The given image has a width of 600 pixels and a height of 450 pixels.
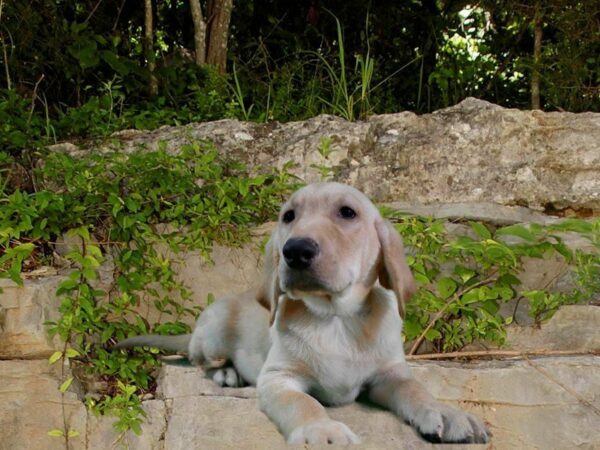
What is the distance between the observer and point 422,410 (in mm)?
2852

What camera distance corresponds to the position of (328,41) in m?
8.55

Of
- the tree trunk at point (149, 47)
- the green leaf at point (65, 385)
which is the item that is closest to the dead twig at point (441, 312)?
the green leaf at point (65, 385)

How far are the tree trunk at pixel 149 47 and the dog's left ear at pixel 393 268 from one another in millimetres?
4903

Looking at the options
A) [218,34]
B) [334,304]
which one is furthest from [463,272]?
[218,34]

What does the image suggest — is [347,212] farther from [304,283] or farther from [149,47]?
[149,47]

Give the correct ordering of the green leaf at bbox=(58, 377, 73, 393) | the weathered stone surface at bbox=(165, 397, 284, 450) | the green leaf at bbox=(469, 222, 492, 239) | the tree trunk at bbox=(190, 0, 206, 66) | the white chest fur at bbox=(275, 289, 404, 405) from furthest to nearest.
A: the tree trunk at bbox=(190, 0, 206, 66), the green leaf at bbox=(469, 222, 492, 239), the green leaf at bbox=(58, 377, 73, 393), the weathered stone surface at bbox=(165, 397, 284, 450), the white chest fur at bbox=(275, 289, 404, 405)

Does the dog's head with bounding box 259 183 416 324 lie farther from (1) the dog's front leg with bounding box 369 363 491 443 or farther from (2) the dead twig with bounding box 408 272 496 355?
(2) the dead twig with bounding box 408 272 496 355

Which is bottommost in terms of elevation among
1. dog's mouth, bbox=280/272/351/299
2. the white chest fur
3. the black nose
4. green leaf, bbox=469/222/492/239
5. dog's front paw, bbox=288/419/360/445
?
dog's front paw, bbox=288/419/360/445

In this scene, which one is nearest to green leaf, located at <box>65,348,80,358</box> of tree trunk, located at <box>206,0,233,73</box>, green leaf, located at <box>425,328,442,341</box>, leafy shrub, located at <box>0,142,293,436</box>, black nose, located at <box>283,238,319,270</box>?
leafy shrub, located at <box>0,142,293,436</box>

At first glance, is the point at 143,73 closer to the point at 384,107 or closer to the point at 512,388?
the point at 384,107

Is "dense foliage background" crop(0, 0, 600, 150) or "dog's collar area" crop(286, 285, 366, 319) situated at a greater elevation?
"dense foliage background" crop(0, 0, 600, 150)

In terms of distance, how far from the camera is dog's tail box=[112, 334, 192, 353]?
420cm

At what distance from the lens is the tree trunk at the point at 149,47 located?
293 inches

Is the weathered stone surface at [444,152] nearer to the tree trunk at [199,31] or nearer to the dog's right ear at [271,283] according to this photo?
the tree trunk at [199,31]
